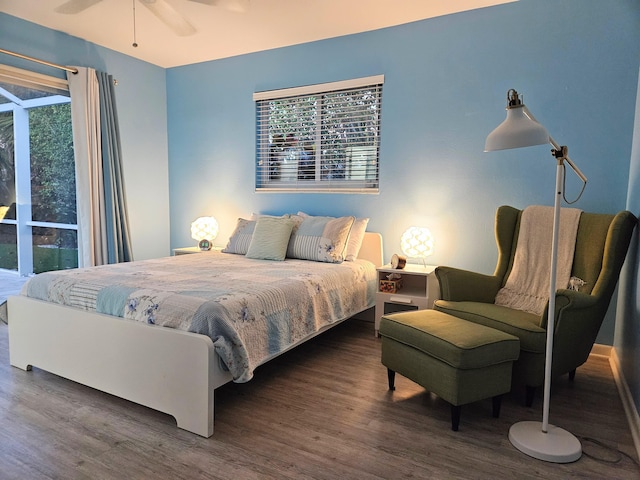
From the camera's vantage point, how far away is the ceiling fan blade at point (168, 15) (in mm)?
2715

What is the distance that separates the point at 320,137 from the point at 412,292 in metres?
1.72

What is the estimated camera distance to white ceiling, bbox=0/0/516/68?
10.5ft

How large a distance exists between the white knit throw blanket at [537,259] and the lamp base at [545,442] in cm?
81

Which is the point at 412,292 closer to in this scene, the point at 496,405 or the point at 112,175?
the point at 496,405

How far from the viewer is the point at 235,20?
3500 mm

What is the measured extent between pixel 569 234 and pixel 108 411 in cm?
282

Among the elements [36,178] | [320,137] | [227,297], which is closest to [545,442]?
[227,297]

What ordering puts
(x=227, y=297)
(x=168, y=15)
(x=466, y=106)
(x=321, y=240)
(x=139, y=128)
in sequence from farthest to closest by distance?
1. (x=139, y=128)
2. (x=321, y=240)
3. (x=466, y=106)
4. (x=168, y=15)
5. (x=227, y=297)

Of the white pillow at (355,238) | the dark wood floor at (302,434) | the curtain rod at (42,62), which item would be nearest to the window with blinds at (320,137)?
the white pillow at (355,238)

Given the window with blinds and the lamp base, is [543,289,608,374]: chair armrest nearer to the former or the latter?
the lamp base

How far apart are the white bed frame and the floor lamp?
55.4 inches

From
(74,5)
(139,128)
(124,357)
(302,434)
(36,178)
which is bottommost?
(302,434)

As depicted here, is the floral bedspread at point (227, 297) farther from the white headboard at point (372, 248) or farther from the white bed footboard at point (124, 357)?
the white headboard at point (372, 248)

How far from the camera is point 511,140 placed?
1731 mm
